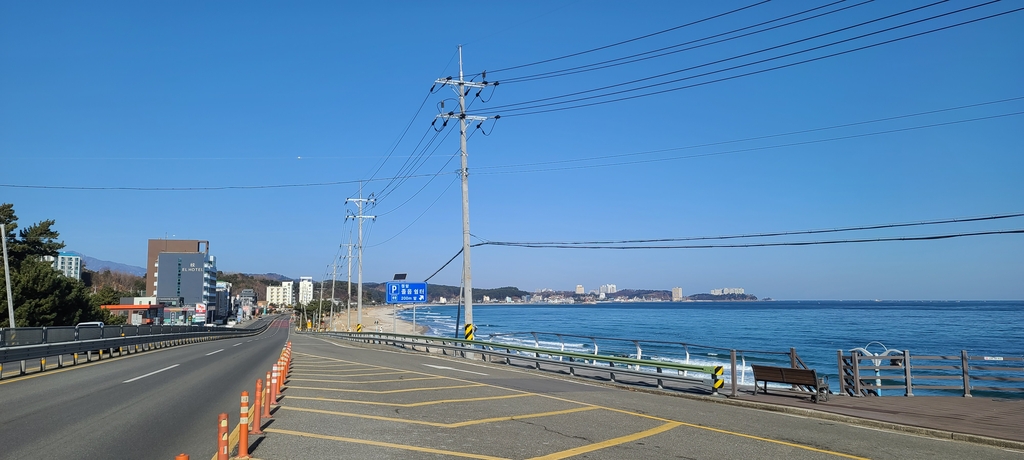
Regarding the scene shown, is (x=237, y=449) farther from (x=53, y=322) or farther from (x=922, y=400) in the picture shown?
(x=53, y=322)

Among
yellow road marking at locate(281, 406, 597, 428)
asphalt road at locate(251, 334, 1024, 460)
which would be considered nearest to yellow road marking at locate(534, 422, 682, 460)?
asphalt road at locate(251, 334, 1024, 460)

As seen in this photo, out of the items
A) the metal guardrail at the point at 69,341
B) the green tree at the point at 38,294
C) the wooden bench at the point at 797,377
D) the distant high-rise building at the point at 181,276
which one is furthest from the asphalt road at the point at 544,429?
the distant high-rise building at the point at 181,276

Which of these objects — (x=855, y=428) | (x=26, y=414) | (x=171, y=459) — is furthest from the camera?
(x=855, y=428)

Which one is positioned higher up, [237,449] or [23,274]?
[23,274]

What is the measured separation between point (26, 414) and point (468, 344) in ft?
68.0

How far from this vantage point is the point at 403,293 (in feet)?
156

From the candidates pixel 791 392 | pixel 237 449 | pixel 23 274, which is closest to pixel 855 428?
pixel 791 392

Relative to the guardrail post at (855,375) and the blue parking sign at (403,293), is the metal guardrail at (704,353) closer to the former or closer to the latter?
the guardrail post at (855,375)

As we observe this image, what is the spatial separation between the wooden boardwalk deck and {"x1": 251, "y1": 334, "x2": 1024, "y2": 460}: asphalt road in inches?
37.6

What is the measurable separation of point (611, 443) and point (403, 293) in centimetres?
3856

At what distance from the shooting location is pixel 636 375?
19.7 meters

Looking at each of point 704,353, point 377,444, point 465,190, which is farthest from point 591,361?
point 704,353

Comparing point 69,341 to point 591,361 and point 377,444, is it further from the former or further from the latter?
point 591,361

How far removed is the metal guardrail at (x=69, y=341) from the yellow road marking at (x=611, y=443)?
638 inches
